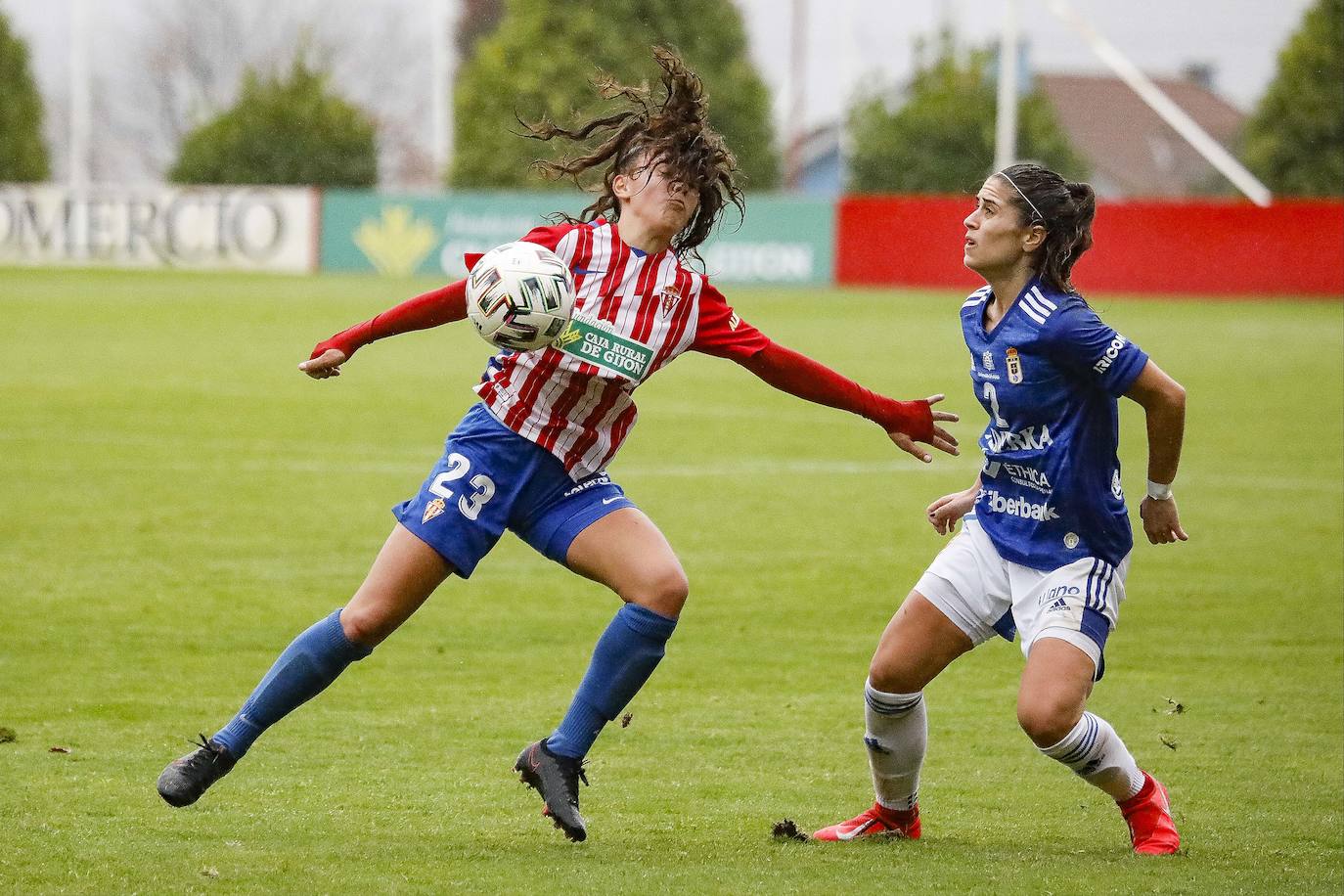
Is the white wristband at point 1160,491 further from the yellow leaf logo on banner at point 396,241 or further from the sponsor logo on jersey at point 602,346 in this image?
the yellow leaf logo on banner at point 396,241

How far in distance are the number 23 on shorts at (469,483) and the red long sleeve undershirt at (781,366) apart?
0.42 meters

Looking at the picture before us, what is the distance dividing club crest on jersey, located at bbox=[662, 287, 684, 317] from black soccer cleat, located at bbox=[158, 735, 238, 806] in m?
1.75

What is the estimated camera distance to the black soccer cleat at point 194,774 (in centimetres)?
505

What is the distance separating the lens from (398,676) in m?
7.41

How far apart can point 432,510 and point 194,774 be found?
38.4 inches

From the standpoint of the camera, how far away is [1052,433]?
5.09 m

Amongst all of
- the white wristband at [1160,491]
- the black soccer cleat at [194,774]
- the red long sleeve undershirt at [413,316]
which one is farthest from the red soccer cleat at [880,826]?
the red long sleeve undershirt at [413,316]

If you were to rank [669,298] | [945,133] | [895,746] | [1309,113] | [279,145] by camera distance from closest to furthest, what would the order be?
[669,298], [895,746], [1309,113], [945,133], [279,145]

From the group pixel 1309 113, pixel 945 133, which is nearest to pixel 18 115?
pixel 945 133

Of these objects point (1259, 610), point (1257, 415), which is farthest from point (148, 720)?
point (1257, 415)

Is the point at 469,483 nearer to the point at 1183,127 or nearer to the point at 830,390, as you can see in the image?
the point at 830,390

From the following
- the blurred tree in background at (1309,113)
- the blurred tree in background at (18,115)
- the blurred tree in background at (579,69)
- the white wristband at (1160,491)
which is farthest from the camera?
the blurred tree in background at (18,115)

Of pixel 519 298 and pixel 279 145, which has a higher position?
pixel 519 298

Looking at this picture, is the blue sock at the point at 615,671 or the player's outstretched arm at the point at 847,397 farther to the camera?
the player's outstretched arm at the point at 847,397
